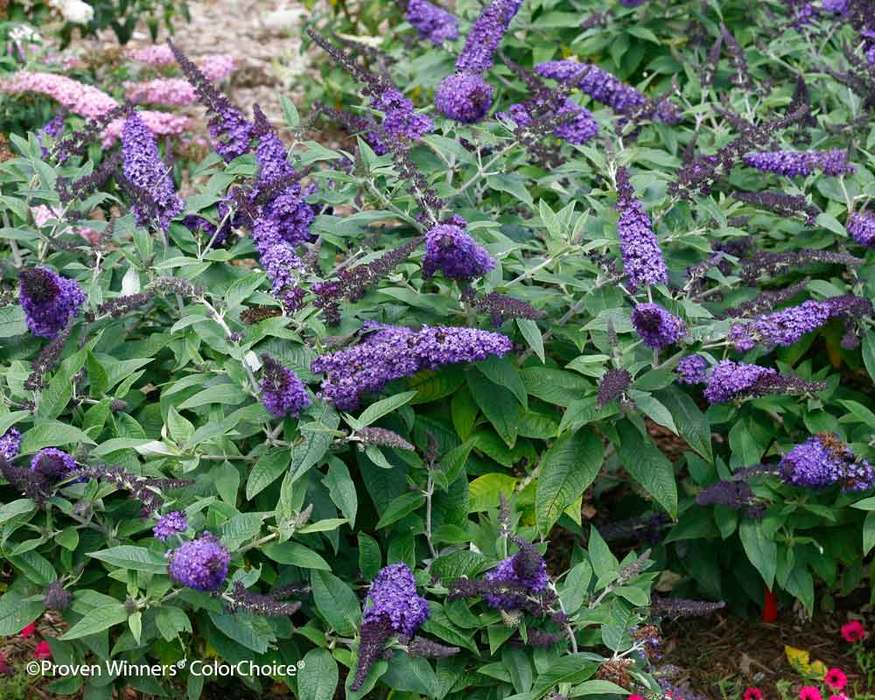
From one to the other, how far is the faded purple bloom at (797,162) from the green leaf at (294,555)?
6.89ft

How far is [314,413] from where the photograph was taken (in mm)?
3221

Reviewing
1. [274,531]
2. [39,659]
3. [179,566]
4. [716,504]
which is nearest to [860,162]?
[716,504]

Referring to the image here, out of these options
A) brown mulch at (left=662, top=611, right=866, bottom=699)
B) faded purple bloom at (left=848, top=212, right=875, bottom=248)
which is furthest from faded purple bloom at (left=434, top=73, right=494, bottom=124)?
brown mulch at (left=662, top=611, right=866, bottom=699)

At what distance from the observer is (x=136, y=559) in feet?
10.00

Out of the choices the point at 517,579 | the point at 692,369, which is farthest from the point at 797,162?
the point at 517,579

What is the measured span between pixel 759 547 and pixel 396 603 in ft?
4.28

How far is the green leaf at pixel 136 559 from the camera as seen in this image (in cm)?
302

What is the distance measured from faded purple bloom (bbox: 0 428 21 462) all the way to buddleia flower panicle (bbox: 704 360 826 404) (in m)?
1.95

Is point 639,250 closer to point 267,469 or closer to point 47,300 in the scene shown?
point 267,469

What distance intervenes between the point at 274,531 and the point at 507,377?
2.67ft

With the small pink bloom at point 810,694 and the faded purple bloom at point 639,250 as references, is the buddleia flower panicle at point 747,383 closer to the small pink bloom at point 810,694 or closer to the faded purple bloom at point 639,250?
the faded purple bloom at point 639,250

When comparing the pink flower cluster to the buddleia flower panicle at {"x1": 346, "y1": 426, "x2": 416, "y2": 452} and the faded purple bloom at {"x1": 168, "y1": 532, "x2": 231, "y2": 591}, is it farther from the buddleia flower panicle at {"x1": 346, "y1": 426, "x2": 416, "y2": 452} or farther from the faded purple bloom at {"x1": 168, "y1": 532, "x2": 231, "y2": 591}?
the faded purple bloom at {"x1": 168, "y1": 532, "x2": 231, "y2": 591}

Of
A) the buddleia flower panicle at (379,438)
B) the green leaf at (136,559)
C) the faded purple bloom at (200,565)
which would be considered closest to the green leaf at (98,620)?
the green leaf at (136,559)

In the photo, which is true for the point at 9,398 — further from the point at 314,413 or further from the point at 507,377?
the point at 507,377
